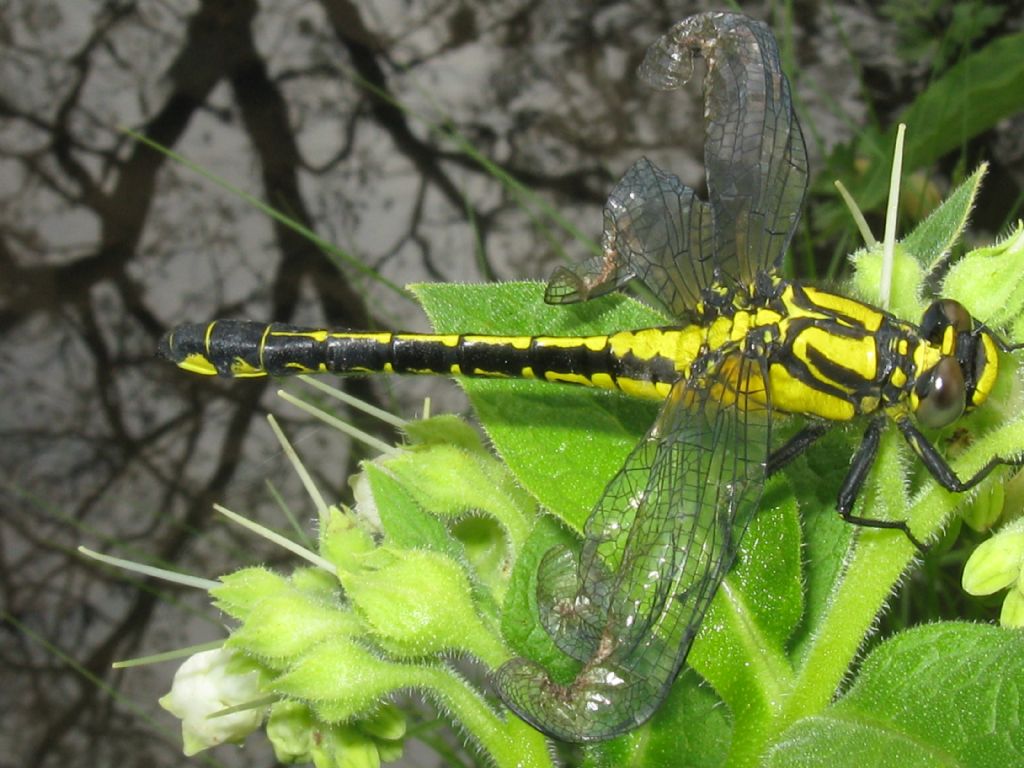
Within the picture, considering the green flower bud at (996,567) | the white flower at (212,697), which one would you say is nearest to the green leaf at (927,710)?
the green flower bud at (996,567)

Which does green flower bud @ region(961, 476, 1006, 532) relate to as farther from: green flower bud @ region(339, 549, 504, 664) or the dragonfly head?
green flower bud @ region(339, 549, 504, 664)

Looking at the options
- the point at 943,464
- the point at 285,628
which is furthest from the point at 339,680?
the point at 943,464

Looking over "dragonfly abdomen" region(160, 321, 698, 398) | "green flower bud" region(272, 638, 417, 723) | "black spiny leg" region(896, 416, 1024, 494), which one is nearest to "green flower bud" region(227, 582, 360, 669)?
"green flower bud" region(272, 638, 417, 723)

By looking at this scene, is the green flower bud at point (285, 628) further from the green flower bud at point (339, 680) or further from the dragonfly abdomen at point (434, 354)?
the dragonfly abdomen at point (434, 354)

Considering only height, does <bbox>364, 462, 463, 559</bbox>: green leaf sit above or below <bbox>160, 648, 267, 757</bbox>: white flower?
above

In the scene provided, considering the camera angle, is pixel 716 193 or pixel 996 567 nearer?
pixel 996 567

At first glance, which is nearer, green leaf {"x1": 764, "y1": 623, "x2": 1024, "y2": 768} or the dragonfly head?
green leaf {"x1": 764, "y1": 623, "x2": 1024, "y2": 768}

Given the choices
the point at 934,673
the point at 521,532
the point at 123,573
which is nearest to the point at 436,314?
the point at 521,532

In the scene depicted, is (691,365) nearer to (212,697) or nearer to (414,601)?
(414,601)
